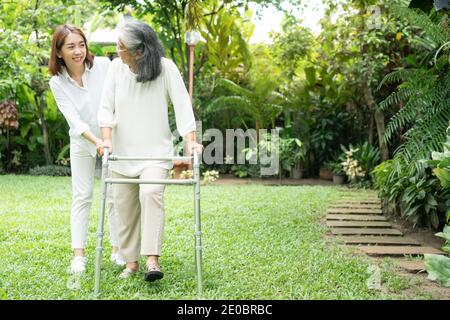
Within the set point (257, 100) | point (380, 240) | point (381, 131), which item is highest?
point (257, 100)

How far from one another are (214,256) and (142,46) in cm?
160

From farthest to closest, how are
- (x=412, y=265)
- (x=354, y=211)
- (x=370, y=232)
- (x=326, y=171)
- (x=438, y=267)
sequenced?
(x=326, y=171) → (x=354, y=211) → (x=370, y=232) → (x=412, y=265) → (x=438, y=267)

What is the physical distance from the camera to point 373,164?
29.9 ft

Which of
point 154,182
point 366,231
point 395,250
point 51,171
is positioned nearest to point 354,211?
point 366,231

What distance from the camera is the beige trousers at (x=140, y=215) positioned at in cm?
327

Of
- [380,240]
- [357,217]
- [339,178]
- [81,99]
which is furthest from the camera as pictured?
[339,178]

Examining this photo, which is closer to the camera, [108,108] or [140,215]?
[108,108]

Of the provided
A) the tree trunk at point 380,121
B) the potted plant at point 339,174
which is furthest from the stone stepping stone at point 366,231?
the potted plant at point 339,174

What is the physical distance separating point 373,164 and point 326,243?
4.60 metres

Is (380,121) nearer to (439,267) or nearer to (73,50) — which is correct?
(439,267)

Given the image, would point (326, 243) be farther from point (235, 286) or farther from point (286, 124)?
point (286, 124)

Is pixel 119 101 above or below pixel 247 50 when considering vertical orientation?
below

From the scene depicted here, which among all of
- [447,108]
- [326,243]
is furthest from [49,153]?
[447,108]

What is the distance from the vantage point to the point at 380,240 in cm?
494
